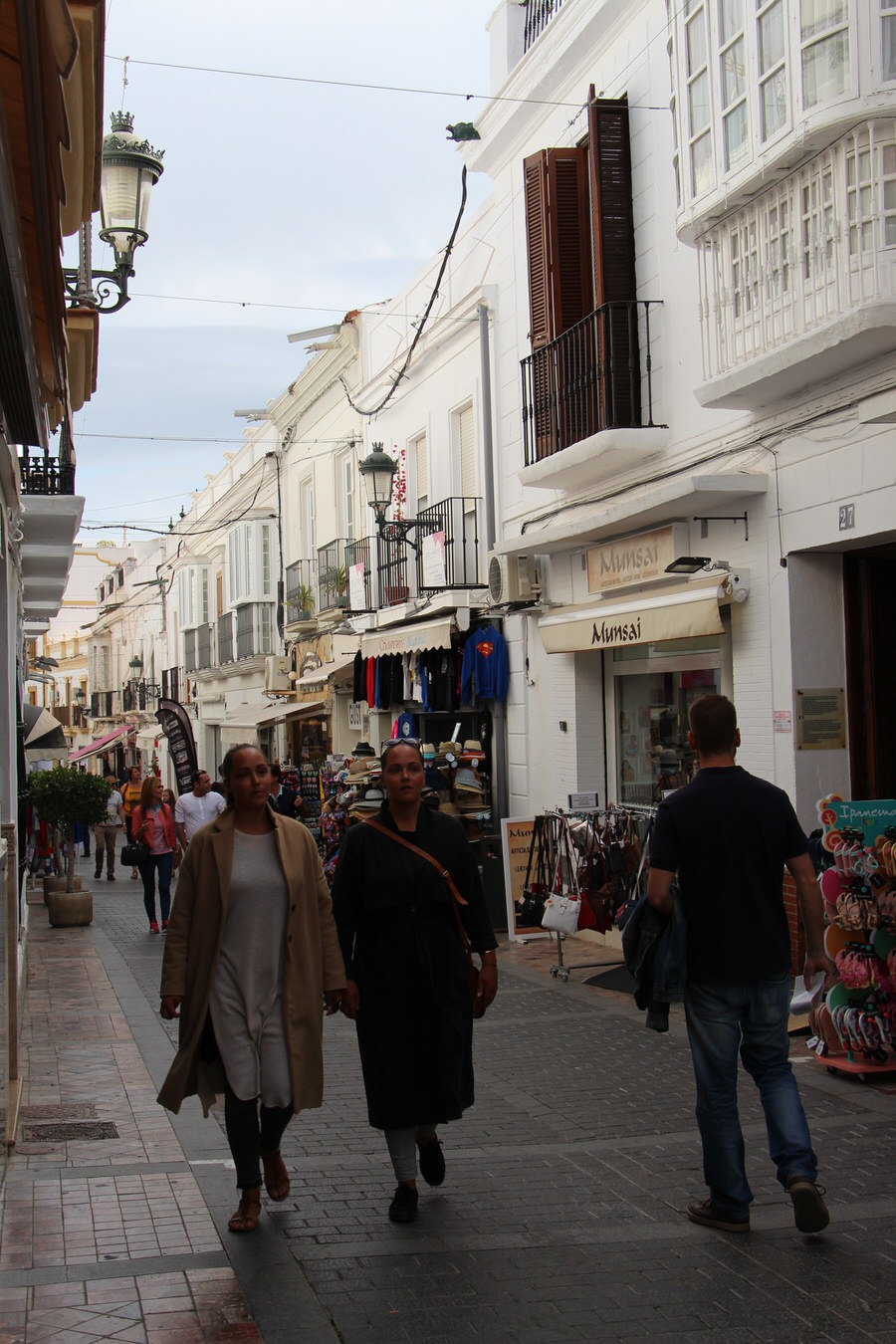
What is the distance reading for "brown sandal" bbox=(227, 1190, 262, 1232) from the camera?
4.94 meters

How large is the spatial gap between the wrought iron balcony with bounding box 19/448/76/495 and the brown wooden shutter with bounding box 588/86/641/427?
17.8ft

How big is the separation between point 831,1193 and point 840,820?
7.40ft

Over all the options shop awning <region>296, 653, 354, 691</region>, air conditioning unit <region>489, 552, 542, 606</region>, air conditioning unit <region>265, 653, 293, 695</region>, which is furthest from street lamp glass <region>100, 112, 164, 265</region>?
air conditioning unit <region>265, 653, 293, 695</region>

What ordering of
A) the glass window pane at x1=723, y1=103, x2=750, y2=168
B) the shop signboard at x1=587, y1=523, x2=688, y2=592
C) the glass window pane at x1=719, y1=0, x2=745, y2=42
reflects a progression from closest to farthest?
the glass window pane at x1=723, y1=103, x2=750, y2=168 < the glass window pane at x1=719, y1=0, x2=745, y2=42 < the shop signboard at x1=587, y1=523, x2=688, y2=592

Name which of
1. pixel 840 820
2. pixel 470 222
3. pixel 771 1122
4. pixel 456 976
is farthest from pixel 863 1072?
pixel 470 222

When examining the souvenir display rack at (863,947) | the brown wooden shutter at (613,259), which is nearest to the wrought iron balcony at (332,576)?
the brown wooden shutter at (613,259)

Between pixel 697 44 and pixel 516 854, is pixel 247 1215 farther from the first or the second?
pixel 697 44

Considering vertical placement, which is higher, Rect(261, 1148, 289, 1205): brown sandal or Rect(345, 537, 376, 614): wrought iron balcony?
A: Rect(345, 537, 376, 614): wrought iron balcony

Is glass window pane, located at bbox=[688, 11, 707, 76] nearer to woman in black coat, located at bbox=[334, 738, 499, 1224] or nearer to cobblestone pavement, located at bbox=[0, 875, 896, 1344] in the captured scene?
woman in black coat, located at bbox=[334, 738, 499, 1224]

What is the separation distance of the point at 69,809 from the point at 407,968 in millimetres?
11000

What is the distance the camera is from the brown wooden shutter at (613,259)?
11367 mm

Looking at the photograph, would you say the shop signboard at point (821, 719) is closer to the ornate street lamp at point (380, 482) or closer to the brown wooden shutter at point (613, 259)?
the brown wooden shutter at point (613, 259)

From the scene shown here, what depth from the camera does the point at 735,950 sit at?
476 cm

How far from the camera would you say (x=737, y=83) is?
8.69 metres
